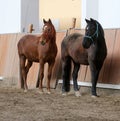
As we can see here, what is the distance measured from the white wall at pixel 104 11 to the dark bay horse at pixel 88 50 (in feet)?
4.03

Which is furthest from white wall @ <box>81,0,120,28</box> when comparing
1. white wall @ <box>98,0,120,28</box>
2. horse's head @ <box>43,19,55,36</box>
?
horse's head @ <box>43,19,55,36</box>

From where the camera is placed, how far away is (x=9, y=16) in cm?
1474

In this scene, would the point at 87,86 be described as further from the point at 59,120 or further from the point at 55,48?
the point at 59,120

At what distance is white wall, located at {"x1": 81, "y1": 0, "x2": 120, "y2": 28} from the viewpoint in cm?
1149

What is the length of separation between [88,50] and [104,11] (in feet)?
6.94

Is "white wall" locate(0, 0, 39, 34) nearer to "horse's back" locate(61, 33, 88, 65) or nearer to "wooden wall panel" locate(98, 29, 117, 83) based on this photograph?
"horse's back" locate(61, 33, 88, 65)

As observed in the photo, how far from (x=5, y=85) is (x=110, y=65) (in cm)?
413

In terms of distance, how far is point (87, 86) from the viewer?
11.0m

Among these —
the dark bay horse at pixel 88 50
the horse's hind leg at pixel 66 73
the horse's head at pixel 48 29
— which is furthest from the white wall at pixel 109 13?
the horse's head at pixel 48 29

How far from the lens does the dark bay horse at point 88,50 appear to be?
32.2 ft

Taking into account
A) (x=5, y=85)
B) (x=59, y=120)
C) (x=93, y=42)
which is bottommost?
(x=5, y=85)

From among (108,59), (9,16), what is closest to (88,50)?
(108,59)

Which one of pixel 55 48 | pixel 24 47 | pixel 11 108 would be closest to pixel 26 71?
pixel 24 47

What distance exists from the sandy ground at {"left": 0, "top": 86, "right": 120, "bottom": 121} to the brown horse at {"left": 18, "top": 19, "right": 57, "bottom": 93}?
28.4 inches
